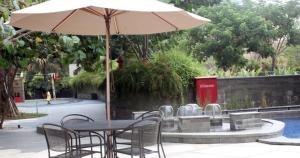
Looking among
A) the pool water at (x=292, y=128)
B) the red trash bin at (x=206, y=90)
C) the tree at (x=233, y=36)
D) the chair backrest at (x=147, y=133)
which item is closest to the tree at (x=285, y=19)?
the tree at (x=233, y=36)

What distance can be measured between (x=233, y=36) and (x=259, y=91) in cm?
978

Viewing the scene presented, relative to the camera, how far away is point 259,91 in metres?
14.4

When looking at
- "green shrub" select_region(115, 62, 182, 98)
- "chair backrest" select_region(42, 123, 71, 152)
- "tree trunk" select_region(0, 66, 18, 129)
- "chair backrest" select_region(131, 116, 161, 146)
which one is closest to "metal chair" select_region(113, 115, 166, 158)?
"chair backrest" select_region(131, 116, 161, 146)

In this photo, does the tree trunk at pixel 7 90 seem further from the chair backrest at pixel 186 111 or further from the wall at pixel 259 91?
the chair backrest at pixel 186 111

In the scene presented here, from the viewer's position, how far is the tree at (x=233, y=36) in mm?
23328

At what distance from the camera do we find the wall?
1356cm

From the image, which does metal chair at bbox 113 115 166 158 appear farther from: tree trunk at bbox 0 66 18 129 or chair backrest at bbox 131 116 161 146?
tree trunk at bbox 0 66 18 129

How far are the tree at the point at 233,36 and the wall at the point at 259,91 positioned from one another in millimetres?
8369

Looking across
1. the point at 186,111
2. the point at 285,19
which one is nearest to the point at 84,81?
the point at 285,19

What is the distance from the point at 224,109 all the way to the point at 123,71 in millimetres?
3368

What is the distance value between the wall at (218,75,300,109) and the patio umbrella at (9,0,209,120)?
25.2 feet

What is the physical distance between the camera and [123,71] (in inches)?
492

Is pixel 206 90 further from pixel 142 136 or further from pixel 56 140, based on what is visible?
pixel 56 140

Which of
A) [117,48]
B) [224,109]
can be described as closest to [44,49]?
[117,48]
